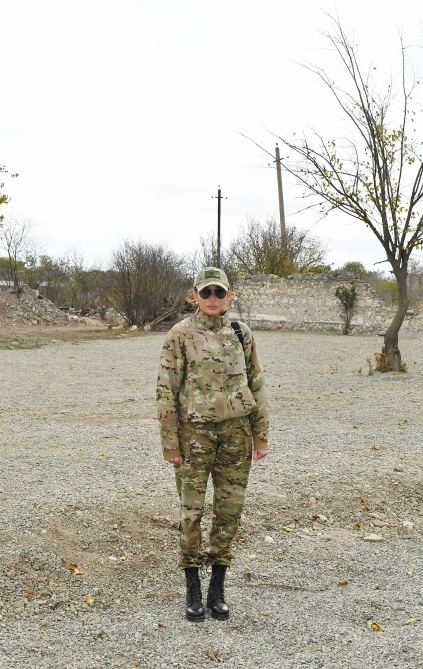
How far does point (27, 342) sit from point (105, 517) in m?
18.4

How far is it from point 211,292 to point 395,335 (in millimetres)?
10814

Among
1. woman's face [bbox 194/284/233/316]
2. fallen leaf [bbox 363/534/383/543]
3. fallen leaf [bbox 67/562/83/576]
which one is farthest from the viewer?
fallen leaf [bbox 363/534/383/543]

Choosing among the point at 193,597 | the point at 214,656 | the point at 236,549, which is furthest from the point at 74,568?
the point at 214,656

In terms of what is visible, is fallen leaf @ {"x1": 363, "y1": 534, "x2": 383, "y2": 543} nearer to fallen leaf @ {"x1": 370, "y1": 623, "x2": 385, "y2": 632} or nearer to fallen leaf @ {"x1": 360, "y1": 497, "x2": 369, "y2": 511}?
fallen leaf @ {"x1": 360, "y1": 497, "x2": 369, "y2": 511}

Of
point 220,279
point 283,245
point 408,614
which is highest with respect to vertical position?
point 283,245

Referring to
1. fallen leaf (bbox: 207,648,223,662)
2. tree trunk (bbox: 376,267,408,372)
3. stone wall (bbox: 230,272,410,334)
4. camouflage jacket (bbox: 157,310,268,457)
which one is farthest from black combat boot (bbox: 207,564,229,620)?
stone wall (bbox: 230,272,410,334)

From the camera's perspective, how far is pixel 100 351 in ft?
65.2

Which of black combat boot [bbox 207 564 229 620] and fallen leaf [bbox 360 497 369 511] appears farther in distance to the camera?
fallen leaf [bbox 360 497 369 511]

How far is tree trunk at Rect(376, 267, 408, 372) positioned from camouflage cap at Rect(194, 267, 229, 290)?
1045 cm

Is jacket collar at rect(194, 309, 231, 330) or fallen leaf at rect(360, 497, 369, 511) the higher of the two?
jacket collar at rect(194, 309, 231, 330)

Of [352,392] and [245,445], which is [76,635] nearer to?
[245,445]

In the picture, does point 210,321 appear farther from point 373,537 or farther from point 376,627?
point 373,537

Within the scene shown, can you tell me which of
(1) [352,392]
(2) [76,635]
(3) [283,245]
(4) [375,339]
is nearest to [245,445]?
(2) [76,635]

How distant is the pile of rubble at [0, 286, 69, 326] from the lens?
114 feet
